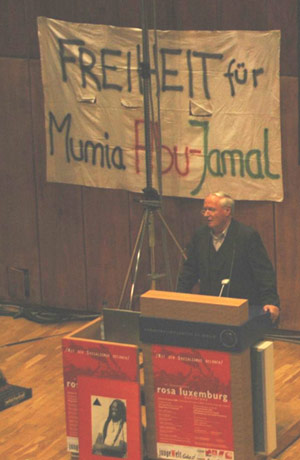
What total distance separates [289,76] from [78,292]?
2418mm

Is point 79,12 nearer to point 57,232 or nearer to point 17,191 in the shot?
point 17,191

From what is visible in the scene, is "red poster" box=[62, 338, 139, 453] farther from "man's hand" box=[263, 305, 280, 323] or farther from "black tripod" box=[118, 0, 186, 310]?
"black tripod" box=[118, 0, 186, 310]

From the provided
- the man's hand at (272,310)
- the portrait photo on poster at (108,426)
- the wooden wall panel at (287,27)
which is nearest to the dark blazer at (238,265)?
the man's hand at (272,310)

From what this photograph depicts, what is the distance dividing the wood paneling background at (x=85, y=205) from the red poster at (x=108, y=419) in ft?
7.27

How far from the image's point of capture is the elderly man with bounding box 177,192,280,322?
20.9 feet

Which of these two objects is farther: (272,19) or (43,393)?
(272,19)

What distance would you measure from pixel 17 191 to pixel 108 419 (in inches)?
129

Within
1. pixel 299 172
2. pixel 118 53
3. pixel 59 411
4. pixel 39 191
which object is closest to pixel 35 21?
pixel 118 53

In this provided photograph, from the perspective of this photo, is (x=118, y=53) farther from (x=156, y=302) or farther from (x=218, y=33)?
(x=156, y=302)

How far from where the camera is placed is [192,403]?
5.53 metres

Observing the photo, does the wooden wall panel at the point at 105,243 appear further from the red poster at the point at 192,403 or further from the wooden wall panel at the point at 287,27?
the red poster at the point at 192,403

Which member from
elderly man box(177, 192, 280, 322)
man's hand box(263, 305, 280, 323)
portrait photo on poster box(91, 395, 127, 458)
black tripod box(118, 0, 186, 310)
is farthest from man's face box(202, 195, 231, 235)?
portrait photo on poster box(91, 395, 127, 458)

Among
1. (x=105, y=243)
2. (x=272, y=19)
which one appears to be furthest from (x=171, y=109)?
(x=105, y=243)

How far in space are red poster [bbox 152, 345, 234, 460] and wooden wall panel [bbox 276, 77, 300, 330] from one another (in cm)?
220
